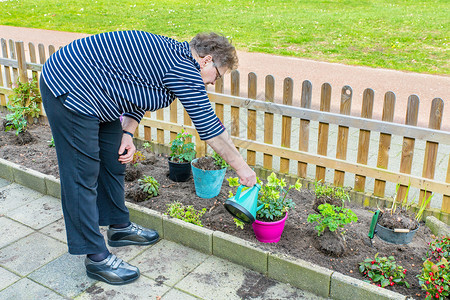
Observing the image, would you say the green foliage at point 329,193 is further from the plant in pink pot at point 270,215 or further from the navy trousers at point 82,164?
the navy trousers at point 82,164

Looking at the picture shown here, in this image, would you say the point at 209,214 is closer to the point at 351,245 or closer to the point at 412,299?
the point at 351,245

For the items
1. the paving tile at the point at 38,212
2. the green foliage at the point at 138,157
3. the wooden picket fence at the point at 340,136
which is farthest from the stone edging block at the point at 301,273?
the green foliage at the point at 138,157

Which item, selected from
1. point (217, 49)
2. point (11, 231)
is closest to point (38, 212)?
point (11, 231)

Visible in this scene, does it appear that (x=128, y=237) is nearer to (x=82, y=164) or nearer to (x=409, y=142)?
(x=82, y=164)

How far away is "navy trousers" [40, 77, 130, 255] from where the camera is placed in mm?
2758

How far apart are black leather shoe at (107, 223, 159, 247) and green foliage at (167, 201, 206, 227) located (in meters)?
0.25

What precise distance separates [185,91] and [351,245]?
1.65 metres

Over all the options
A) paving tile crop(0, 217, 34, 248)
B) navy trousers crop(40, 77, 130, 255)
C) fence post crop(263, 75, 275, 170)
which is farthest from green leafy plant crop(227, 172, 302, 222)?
paving tile crop(0, 217, 34, 248)

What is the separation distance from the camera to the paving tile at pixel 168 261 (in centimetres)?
316

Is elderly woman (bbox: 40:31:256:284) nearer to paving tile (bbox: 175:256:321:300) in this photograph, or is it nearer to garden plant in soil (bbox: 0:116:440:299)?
paving tile (bbox: 175:256:321:300)

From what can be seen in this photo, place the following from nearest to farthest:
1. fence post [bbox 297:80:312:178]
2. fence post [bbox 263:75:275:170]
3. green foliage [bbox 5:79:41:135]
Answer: fence post [bbox 297:80:312:178] < fence post [bbox 263:75:275:170] < green foliage [bbox 5:79:41:135]

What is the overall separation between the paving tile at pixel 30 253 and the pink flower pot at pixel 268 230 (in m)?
1.43

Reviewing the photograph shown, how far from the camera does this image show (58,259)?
3330 millimetres

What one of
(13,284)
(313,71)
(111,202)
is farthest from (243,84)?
(13,284)
